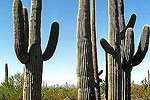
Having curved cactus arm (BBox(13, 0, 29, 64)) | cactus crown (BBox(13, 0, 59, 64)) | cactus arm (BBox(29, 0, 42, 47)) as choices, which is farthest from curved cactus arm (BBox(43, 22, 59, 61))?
curved cactus arm (BBox(13, 0, 29, 64))

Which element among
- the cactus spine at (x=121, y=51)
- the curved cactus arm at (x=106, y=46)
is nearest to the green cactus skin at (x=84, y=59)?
the curved cactus arm at (x=106, y=46)

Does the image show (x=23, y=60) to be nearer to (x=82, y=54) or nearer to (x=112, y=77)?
(x=82, y=54)

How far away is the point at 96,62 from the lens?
11.1 m

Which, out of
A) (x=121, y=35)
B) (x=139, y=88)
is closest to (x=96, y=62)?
(x=121, y=35)

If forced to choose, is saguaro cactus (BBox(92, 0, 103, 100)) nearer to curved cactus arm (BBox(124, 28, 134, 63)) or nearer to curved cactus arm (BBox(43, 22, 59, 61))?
curved cactus arm (BBox(124, 28, 134, 63))

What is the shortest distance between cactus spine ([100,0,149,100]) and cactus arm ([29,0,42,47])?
182 centimetres

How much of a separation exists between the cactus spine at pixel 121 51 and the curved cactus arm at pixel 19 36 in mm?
2146

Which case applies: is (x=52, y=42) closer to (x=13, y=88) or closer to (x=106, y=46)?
(x=106, y=46)

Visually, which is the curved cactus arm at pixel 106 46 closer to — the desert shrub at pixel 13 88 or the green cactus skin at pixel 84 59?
the green cactus skin at pixel 84 59

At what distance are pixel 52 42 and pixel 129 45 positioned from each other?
233 centimetres

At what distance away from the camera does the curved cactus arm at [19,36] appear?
8.41 meters

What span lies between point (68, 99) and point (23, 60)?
1522cm

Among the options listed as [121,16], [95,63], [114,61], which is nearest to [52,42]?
[114,61]

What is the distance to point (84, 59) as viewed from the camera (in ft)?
28.1
